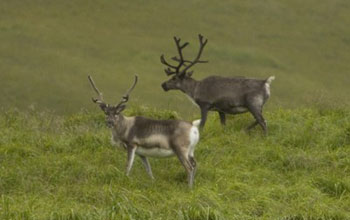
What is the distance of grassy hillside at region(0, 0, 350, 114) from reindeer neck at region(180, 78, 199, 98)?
10.6m

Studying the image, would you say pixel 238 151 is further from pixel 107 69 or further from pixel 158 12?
pixel 158 12

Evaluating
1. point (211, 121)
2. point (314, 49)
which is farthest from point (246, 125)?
point (314, 49)

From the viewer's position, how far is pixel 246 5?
37.9 meters

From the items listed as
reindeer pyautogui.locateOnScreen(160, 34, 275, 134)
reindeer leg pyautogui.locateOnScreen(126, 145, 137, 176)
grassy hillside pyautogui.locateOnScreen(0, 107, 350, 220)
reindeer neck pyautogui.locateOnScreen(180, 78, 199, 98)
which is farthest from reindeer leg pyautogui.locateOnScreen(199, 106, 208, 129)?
reindeer leg pyautogui.locateOnScreen(126, 145, 137, 176)

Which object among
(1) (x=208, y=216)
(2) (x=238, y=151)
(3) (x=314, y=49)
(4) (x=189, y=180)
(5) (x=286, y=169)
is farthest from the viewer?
(3) (x=314, y=49)

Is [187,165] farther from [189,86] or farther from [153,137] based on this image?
[189,86]

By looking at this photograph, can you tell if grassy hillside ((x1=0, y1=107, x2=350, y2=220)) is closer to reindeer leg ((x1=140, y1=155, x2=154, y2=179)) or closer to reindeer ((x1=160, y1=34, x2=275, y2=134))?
reindeer leg ((x1=140, y1=155, x2=154, y2=179))

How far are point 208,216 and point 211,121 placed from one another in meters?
6.09

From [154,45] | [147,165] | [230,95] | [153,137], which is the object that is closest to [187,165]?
[153,137]

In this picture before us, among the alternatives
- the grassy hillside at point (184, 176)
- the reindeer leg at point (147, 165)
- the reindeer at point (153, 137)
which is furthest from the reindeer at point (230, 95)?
the reindeer leg at point (147, 165)

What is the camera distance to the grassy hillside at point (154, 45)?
27703 millimetres

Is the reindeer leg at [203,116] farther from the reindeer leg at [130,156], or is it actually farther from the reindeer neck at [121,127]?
the reindeer leg at [130,156]

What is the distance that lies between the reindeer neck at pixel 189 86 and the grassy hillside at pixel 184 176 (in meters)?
0.57

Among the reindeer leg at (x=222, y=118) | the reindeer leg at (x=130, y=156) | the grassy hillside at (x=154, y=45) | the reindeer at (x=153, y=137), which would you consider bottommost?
the grassy hillside at (x=154, y=45)
